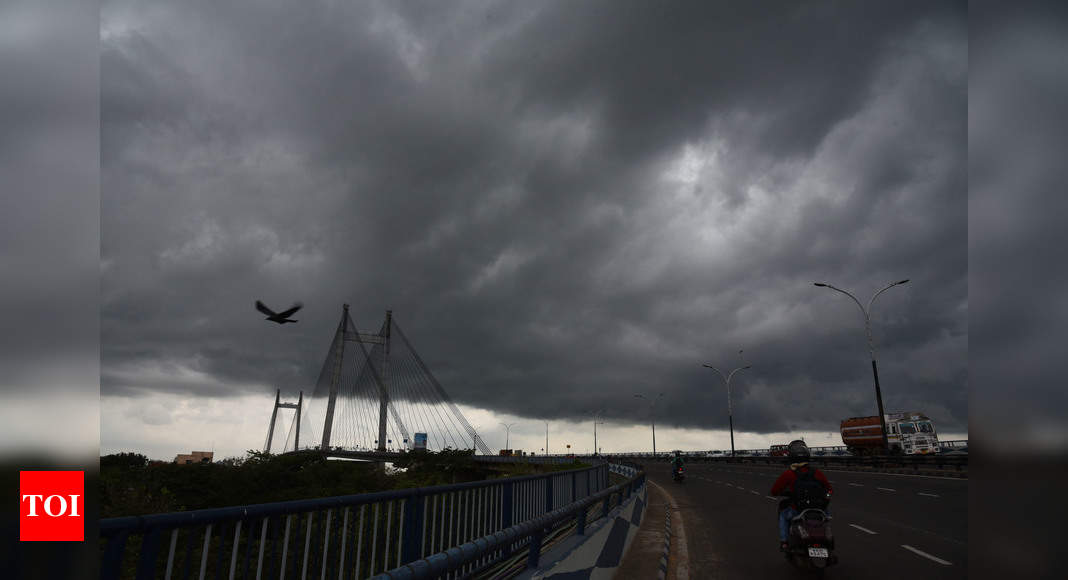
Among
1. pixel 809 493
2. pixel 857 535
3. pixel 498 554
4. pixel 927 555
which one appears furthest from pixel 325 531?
pixel 857 535

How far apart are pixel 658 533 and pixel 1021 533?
12.1 m

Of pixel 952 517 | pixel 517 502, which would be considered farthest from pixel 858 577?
pixel 952 517

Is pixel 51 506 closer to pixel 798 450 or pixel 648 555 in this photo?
pixel 798 450

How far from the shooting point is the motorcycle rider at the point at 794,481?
8786 mm

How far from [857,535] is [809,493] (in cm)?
461

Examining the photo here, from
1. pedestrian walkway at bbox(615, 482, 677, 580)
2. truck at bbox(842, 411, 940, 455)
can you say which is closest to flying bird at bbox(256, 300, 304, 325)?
pedestrian walkway at bbox(615, 482, 677, 580)

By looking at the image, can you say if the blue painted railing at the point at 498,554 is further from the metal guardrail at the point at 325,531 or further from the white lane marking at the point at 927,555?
the white lane marking at the point at 927,555

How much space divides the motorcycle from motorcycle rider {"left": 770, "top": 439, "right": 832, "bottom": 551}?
20 centimetres

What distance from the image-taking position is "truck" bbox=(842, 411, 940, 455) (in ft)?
163

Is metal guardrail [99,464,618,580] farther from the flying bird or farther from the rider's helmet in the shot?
the flying bird

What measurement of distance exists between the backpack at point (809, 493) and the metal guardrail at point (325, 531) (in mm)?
3640

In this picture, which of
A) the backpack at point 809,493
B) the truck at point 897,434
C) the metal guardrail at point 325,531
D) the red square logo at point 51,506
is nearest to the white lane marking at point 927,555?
the backpack at point 809,493

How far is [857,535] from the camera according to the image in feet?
39.7

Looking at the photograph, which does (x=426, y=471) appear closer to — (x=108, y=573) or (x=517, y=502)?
(x=517, y=502)
